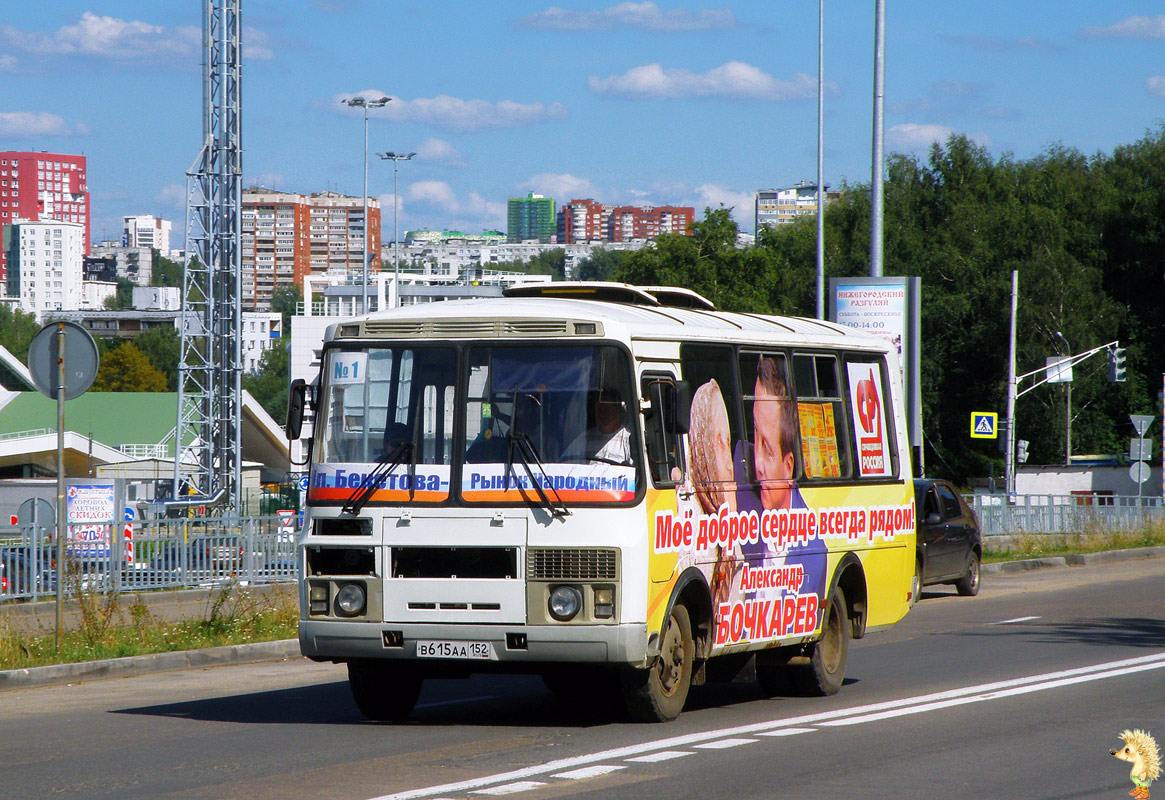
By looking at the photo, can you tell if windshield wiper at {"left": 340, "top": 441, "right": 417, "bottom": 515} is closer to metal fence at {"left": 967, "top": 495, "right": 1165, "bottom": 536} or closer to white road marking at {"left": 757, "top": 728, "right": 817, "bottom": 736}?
white road marking at {"left": 757, "top": 728, "right": 817, "bottom": 736}

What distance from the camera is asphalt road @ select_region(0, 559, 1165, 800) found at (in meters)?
7.69

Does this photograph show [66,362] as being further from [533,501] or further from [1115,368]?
[1115,368]

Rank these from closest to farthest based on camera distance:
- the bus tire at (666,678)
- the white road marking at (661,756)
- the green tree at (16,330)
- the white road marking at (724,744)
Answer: the white road marking at (661,756)
the white road marking at (724,744)
the bus tire at (666,678)
the green tree at (16,330)

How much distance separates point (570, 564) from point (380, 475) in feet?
4.24

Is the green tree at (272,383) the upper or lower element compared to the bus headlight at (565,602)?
upper

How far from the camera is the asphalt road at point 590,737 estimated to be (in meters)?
7.69

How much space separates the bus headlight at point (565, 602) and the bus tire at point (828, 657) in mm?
2864

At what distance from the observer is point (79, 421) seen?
75062 mm

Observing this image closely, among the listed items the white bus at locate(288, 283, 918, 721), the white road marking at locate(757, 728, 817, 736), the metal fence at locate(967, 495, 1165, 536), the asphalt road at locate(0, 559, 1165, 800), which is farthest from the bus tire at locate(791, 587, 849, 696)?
the metal fence at locate(967, 495, 1165, 536)

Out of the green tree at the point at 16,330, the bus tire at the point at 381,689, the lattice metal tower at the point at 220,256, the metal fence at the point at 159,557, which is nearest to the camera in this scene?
the bus tire at the point at 381,689

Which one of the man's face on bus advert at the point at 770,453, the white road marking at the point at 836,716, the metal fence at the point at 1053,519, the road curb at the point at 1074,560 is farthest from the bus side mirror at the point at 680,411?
the metal fence at the point at 1053,519

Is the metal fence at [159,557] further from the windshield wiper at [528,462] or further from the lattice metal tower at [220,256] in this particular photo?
the lattice metal tower at [220,256]

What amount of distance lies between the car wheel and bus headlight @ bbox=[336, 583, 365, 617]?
14986 mm

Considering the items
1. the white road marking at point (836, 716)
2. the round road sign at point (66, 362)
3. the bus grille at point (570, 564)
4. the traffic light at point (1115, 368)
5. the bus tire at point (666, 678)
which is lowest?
the white road marking at point (836, 716)
